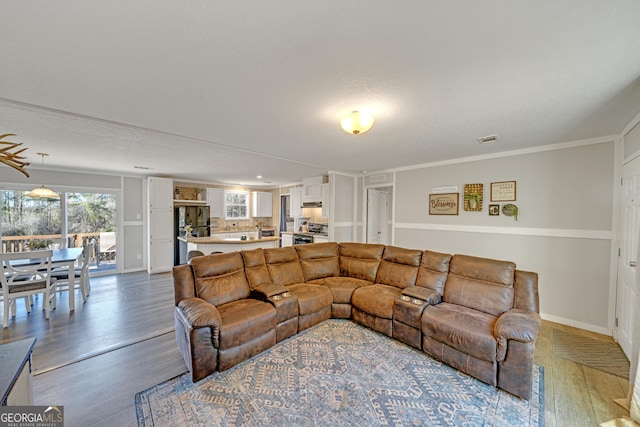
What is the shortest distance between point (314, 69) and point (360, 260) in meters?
3.03

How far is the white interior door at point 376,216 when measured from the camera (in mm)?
6242

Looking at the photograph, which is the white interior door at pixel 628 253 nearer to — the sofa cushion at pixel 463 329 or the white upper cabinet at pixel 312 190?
the sofa cushion at pixel 463 329

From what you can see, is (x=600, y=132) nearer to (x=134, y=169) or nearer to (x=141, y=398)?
(x=141, y=398)

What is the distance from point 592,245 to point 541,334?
1385 millimetres

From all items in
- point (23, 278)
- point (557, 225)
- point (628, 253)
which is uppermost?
point (557, 225)

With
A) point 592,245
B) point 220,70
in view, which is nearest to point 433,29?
point 220,70

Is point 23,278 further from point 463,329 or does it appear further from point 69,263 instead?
point 463,329

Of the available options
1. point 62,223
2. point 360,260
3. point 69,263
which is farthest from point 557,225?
point 62,223

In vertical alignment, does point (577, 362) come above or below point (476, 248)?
below

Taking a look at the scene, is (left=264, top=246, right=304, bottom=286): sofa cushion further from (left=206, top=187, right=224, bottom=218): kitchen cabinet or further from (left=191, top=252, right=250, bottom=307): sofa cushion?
(left=206, top=187, right=224, bottom=218): kitchen cabinet

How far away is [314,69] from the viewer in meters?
1.70

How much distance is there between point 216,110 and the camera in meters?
2.40

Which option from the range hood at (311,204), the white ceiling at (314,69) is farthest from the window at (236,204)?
the white ceiling at (314,69)

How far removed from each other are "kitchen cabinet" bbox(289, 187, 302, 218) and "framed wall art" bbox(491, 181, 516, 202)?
4.63 metres
